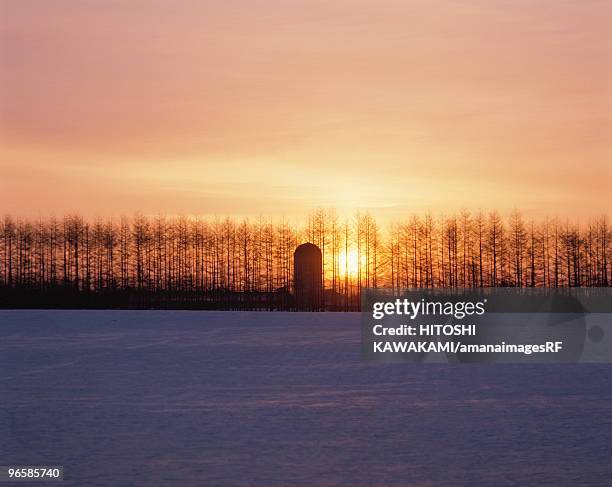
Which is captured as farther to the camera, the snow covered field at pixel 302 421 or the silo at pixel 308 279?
the silo at pixel 308 279

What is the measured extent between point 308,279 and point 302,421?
5710cm

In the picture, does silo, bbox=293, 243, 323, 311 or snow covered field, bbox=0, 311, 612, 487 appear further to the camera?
silo, bbox=293, 243, 323, 311

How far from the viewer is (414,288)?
8431 cm

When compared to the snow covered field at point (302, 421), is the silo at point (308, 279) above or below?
above

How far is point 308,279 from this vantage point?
68.9 metres

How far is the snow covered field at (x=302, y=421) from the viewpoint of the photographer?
870 centimetres

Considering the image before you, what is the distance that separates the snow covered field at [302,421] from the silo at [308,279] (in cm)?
4531

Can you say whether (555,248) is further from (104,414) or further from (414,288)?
(104,414)

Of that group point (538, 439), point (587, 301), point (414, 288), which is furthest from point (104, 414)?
point (414, 288)

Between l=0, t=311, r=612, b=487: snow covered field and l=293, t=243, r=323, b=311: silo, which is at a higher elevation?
l=293, t=243, r=323, b=311: silo

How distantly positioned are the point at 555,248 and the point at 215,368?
71.9 meters

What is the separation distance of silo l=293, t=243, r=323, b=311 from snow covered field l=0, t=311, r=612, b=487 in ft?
149

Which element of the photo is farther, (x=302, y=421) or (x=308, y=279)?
(x=308, y=279)

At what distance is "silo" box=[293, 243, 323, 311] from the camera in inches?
2650
